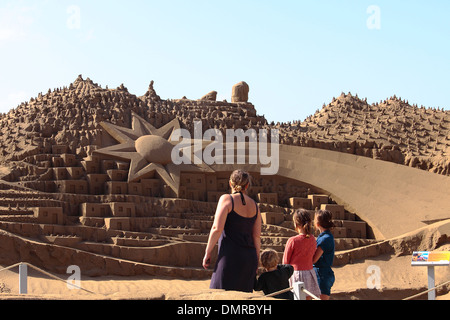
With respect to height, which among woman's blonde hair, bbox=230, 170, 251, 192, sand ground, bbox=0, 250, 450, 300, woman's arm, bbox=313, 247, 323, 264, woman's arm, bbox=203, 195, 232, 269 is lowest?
sand ground, bbox=0, 250, 450, 300

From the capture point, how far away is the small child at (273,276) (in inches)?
297

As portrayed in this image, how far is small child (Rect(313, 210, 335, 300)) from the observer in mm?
8289

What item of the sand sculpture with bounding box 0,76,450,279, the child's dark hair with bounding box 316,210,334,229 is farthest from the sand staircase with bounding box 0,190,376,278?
the child's dark hair with bounding box 316,210,334,229

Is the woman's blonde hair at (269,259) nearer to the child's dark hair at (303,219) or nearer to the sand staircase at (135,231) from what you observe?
the child's dark hair at (303,219)

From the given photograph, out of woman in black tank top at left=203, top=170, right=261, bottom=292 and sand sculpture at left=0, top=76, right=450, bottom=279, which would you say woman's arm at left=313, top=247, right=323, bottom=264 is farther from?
sand sculpture at left=0, top=76, right=450, bottom=279

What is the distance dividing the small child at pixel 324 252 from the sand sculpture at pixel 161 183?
1264 cm

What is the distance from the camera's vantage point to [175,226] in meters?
22.8

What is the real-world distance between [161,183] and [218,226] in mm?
17473

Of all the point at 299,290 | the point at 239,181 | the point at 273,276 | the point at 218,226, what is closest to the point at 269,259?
the point at 273,276

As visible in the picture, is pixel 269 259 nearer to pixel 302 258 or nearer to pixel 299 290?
pixel 302 258

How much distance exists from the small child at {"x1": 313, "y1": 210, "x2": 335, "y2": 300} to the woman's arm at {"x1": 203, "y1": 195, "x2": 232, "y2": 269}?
62.1 inches

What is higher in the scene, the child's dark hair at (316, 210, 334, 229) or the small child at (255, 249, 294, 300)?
the child's dark hair at (316, 210, 334, 229)

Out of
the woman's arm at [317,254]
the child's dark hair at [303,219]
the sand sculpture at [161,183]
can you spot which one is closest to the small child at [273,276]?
the child's dark hair at [303,219]
